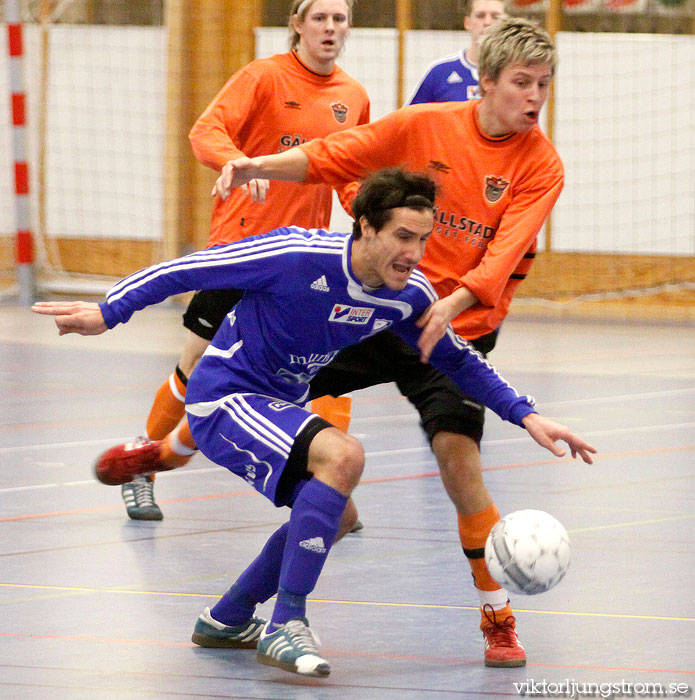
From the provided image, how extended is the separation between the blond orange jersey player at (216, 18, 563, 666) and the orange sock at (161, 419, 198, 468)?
0.42 metres

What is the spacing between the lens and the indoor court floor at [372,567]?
11.1 feet

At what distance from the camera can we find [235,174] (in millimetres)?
4012

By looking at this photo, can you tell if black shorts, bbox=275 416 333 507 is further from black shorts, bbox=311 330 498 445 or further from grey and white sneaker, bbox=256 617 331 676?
black shorts, bbox=311 330 498 445

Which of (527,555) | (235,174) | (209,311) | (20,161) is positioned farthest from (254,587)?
(20,161)

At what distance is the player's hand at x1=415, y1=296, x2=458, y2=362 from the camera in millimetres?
3625

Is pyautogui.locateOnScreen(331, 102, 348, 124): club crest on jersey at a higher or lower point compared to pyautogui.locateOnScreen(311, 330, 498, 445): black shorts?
higher

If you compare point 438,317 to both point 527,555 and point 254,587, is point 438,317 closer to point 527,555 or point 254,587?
point 527,555

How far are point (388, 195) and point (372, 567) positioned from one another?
4.58ft

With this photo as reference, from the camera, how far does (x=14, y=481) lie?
18.6 feet

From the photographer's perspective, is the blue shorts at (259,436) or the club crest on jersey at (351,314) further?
the club crest on jersey at (351,314)

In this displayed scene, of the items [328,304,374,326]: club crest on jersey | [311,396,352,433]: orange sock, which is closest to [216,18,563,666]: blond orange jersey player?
[328,304,374,326]: club crest on jersey

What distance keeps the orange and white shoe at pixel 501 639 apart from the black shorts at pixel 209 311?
188cm

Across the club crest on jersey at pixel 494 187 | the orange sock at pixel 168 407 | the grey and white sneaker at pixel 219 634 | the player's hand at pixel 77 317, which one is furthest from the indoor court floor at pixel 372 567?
the club crest on jersey at pixel 494 187

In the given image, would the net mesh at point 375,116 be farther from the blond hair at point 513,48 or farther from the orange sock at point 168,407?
the blond hair at point 513,48
